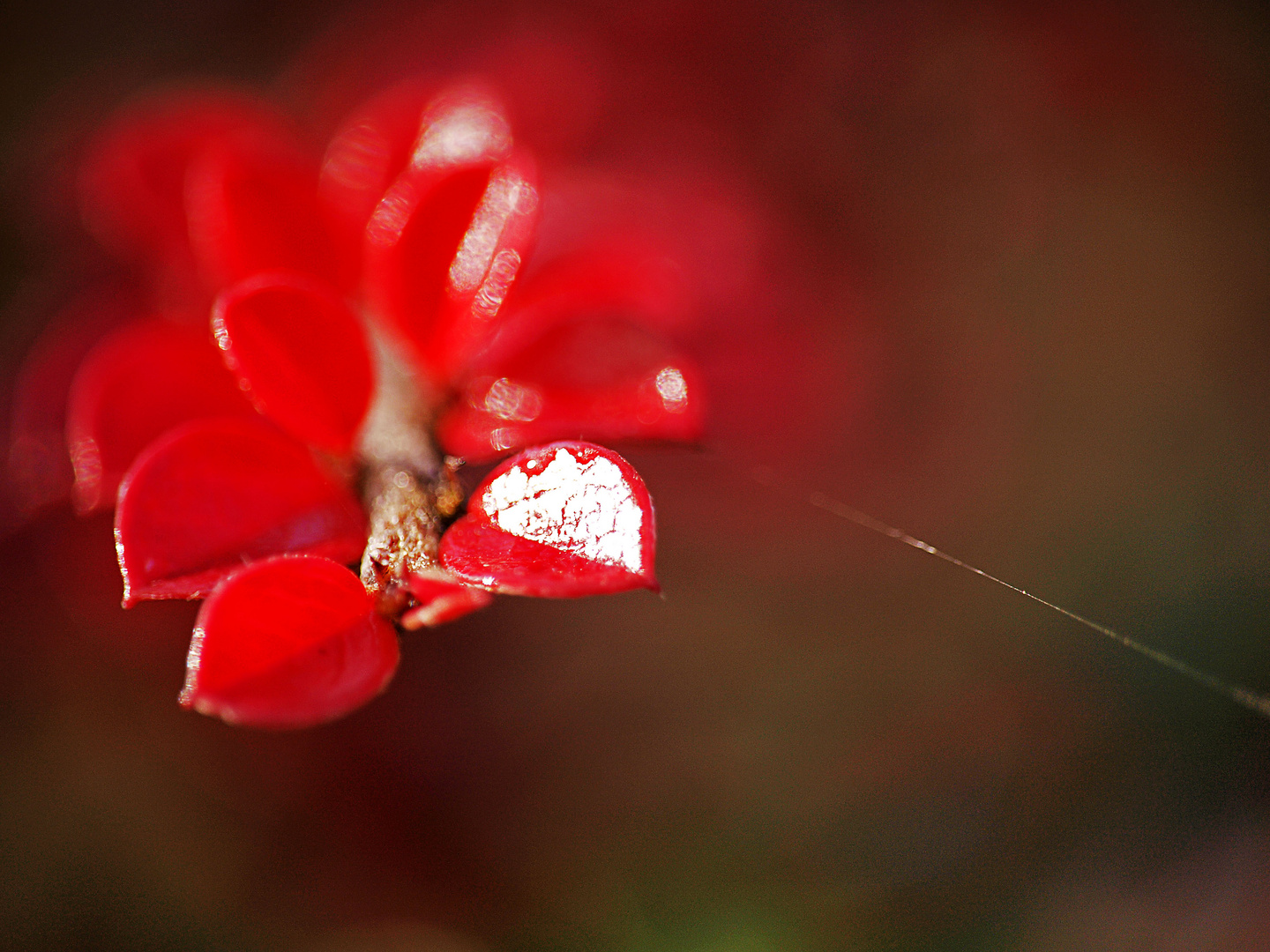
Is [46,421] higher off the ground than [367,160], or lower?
lower

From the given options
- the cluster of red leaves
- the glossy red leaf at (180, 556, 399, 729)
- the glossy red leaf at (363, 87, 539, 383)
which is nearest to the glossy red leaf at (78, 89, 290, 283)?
the cluster of red leaves

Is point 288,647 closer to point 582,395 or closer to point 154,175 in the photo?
point 582,395

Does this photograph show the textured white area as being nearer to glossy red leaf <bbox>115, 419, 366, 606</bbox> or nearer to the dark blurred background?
glossy red leaf <bbox>115, 419, 366, 606</bbox>

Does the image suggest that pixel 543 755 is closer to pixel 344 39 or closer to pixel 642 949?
pixel 642 949

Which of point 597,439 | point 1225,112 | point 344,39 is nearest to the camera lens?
point 597,439

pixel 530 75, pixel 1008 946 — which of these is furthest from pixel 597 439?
pixel 530 75

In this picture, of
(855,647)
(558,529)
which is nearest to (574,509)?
(558,529)
